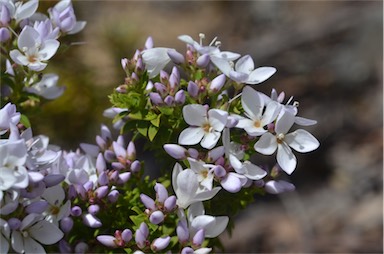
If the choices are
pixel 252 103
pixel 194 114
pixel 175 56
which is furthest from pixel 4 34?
pixel 252 103

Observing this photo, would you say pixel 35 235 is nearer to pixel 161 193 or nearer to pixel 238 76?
pixel 161 193

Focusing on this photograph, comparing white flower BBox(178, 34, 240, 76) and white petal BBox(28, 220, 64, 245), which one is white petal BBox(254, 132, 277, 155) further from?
white petal BBox(28, 220, 64, 245)

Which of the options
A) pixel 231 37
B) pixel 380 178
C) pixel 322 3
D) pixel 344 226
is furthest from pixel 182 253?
pixel 322 3

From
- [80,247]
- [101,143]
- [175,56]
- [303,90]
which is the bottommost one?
[303,90]

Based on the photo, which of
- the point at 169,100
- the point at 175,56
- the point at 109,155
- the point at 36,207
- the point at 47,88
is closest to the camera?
the point at 36,207

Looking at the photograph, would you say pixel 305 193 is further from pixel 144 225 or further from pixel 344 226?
pixel 144 225

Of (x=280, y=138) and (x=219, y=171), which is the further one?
(x=280, y=138)

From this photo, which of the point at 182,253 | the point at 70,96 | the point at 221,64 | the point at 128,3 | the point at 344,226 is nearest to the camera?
the point at 182,253
